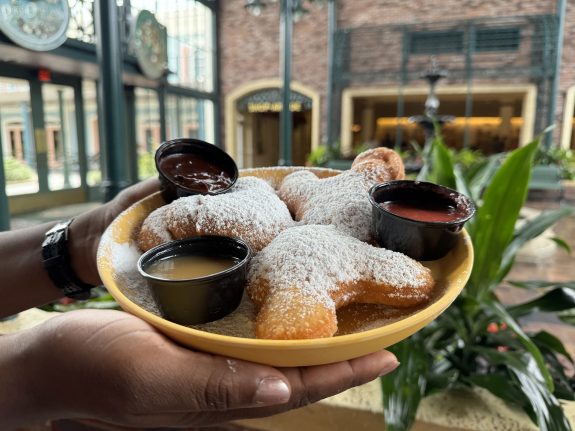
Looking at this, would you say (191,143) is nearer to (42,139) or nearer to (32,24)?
(32,24)

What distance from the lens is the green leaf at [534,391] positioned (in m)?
1.17

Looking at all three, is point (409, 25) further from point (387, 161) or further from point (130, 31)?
point (387, 161)

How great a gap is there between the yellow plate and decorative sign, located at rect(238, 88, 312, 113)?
1320 cm

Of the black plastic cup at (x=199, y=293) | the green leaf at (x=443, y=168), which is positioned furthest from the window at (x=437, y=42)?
the black plastic cup at (x=199, y=293)

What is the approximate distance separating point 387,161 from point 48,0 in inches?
233

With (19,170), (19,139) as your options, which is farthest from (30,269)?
(19,139)

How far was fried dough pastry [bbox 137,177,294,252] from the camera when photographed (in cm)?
83

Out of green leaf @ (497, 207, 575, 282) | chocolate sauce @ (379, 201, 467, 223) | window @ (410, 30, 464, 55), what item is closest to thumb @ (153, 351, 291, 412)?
chocolate sauce @ (379, 201, 467, 223)

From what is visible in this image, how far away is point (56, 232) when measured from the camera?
1326 mm

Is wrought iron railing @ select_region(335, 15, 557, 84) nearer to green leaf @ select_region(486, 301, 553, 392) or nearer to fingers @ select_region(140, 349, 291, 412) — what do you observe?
green leaf @ select_region(486, 301, 553, 392)

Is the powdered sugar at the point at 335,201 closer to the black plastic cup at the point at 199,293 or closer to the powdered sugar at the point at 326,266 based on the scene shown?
the powdered sugar at the point at 326,266

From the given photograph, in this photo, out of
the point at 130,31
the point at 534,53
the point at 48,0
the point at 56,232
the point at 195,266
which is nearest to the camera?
the point at 195,266

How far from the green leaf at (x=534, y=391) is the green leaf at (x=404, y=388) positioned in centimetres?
27

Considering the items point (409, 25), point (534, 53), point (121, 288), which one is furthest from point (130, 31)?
point (534, 53)
